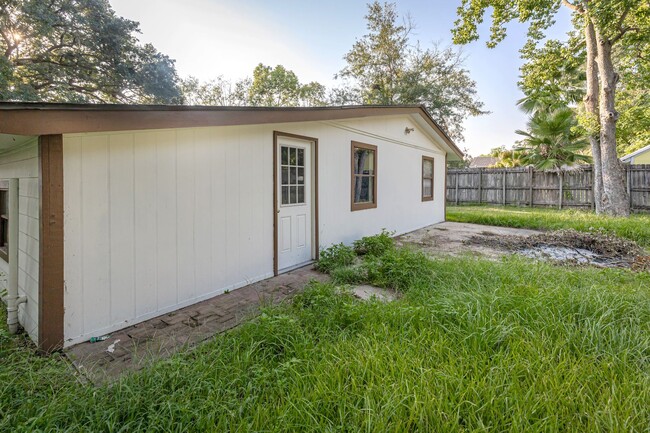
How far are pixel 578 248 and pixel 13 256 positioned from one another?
7.79m

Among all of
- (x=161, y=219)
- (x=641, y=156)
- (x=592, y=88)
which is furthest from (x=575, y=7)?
(x=161, y=219)

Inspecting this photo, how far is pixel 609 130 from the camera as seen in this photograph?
29.8ft

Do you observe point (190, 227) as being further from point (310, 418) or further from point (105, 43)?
point (105, 43)

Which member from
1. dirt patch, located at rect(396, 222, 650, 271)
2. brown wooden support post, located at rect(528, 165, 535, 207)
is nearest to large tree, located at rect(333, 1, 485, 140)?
brown wooden support post, located at rect(528, 165, 535, 207)

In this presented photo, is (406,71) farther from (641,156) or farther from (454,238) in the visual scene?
(454,238)

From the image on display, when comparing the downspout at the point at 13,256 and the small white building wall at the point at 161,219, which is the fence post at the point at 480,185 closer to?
the small white building wall at the point at 161,219

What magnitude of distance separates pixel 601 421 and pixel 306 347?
1562mm

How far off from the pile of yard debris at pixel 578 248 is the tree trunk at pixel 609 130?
4.16 metres

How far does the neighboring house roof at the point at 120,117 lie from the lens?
1927mm

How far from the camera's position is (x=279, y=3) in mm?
7824

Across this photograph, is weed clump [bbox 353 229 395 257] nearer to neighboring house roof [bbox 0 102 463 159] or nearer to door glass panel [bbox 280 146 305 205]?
door glass panel [bbox 280 146 305 205]

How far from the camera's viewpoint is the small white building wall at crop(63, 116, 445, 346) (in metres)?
2.46

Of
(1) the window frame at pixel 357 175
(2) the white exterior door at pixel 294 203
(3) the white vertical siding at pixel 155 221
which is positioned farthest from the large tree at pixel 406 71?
(3) the white vertical siding at pixel 155 221

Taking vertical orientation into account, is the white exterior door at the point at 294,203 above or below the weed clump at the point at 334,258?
above
